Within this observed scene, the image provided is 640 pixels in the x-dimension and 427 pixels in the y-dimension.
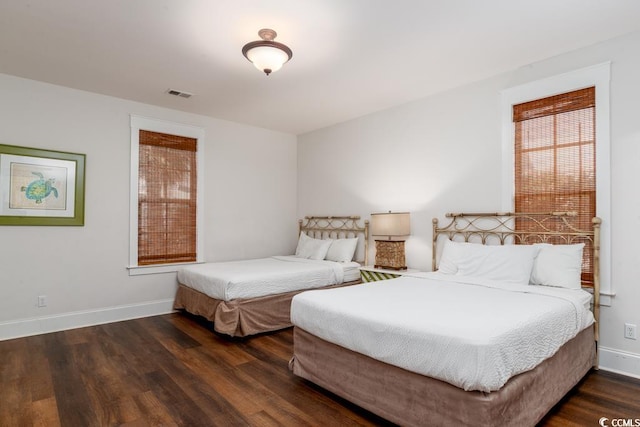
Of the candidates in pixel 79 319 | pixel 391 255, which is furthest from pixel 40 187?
pixel 391 255

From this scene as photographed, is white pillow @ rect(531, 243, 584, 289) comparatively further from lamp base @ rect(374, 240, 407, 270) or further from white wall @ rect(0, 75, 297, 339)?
white wall @ rect(0, 75, 297, 339)

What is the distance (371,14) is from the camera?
2525 mm

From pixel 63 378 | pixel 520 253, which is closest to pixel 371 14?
pixel 520 253

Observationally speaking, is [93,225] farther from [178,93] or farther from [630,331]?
[630,331]

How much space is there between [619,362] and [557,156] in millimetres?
1739

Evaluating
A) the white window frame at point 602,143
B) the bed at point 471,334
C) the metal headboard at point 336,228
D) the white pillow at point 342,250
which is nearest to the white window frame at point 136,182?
A: the metal headboard at point 336,228

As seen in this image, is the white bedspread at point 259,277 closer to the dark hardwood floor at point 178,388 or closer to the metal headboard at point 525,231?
the dark hardwood floor at point 178,388

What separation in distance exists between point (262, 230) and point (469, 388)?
4302 millimetres

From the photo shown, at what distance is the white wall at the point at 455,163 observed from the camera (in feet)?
9.25

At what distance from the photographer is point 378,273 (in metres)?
4.19

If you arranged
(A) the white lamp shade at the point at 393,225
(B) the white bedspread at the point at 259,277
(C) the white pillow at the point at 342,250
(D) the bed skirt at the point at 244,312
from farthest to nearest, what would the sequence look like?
(C) the white pillow at the point at 342,250
(A) the white lamp shade at the point at 393,225
(B) the white bedspread at the point at 259,277
(D) the bed skirt at the point at 244,312

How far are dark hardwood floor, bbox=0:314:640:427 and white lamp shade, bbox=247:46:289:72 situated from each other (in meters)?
2.41

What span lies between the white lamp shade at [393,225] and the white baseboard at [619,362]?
200 cm

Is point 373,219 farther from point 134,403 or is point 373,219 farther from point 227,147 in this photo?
point 134,403
